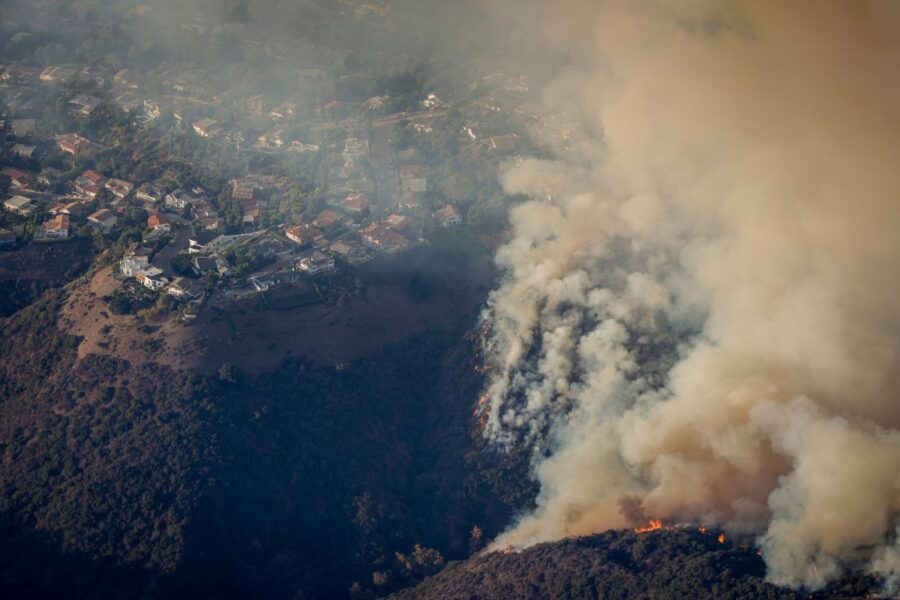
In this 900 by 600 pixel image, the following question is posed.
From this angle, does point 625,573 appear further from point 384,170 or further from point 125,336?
point 384,170

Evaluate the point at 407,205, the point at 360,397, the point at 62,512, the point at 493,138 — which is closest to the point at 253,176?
the point at 407,205

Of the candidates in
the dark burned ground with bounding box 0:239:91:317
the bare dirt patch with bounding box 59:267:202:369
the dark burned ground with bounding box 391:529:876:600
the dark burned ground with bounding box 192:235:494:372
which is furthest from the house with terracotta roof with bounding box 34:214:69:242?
the dark burned ground with bounding box 391:529:876:600

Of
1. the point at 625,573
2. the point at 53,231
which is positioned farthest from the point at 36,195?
the point at 625,573

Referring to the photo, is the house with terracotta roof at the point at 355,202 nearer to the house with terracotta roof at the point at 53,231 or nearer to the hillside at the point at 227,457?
the hillside at the point at 227,457

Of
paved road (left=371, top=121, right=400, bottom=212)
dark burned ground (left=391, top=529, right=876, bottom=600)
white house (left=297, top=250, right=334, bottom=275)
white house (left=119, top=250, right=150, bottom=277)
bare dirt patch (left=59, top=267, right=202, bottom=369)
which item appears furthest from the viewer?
paved road (left=371, top=121, right=400, bottom=212)

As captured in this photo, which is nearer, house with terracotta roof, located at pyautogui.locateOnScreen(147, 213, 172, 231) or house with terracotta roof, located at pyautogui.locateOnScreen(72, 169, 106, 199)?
house with terracotta roof, located at pyautogui.locateOnScreen(147, 213, 172, 231)

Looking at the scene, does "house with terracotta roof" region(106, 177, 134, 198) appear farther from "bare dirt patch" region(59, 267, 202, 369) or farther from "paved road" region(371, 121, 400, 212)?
"paved road" region(371, 121, 400, 212)

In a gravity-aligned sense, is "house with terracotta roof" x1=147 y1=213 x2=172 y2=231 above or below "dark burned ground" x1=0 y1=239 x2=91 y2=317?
above
